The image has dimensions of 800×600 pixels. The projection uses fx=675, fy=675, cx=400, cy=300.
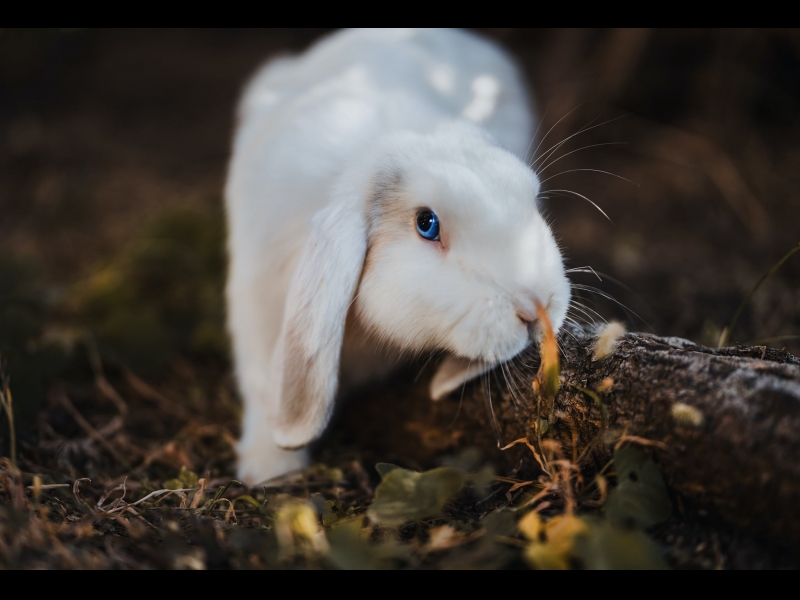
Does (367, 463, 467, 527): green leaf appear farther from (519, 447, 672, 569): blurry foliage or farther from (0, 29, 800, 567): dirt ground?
(0, 29, 800, 567): dirt ground

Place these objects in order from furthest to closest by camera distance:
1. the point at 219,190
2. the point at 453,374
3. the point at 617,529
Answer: the point at 219,190
the point at 453,374
the point at 617,529

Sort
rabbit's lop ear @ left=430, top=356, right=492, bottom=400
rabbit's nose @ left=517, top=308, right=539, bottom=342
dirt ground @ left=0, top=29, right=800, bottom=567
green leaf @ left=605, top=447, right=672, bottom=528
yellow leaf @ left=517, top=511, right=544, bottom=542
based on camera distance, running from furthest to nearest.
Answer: dirt ground @ left=0, top=29, right=800, bottom=567 → rabbit's lop ear @ left=430, top=356, right=492, bottom=400 → rabbit's nose @ left=517, top=308, right=539, bottom=342 → green leaf @ left=605, top=447, right=672, bottom=528 → yellow leaf @ left=517, top=511, right=544, bottom=542

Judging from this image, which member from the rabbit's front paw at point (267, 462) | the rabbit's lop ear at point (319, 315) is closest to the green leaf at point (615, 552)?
the rabbit's lop ear at point (319, 315)

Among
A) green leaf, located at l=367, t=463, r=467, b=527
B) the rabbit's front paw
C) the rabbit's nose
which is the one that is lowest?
the rabbit's front paw

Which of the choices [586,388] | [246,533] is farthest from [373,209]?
[246,533]

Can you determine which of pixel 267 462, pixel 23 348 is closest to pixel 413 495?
pixel 267 462

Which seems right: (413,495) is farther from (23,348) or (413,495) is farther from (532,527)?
(23,348)

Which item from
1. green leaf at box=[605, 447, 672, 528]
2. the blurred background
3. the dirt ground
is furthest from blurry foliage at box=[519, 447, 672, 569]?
the blurred background
